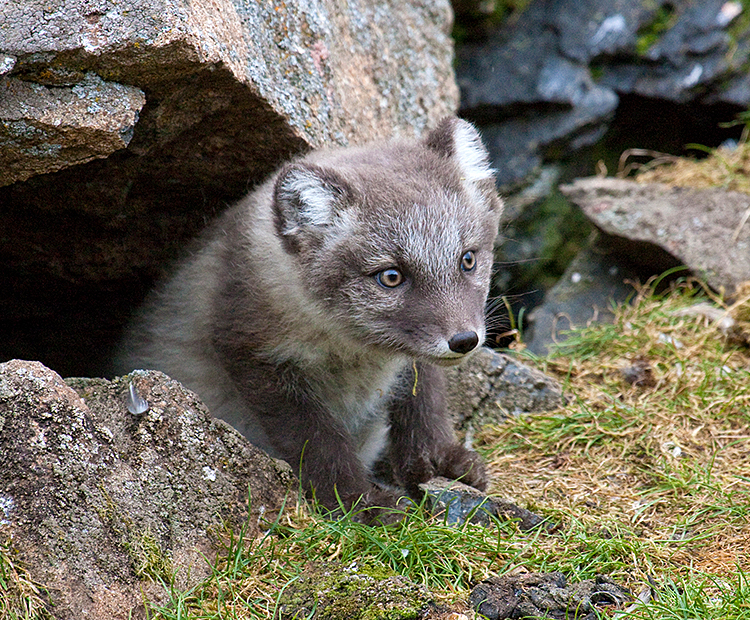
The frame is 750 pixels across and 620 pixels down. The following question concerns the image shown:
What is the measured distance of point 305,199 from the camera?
→ 11.7ft

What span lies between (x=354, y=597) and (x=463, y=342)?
43.2 inches

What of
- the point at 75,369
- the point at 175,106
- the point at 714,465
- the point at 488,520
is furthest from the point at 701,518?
the point at 75,369

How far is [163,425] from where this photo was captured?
3.20m

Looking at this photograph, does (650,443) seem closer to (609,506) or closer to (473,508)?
(609,506)

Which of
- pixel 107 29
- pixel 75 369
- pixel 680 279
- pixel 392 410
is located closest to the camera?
pixel 107 29

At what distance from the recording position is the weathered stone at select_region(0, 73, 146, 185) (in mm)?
3148

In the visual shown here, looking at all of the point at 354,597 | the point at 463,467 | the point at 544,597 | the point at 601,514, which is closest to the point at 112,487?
the point at 354,597

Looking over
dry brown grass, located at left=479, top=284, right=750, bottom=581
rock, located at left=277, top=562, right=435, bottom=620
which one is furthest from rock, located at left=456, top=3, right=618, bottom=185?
rock, located at left=277, top=562, right=435, bottom=620

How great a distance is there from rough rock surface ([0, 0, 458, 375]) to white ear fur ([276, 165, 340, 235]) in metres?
0.49

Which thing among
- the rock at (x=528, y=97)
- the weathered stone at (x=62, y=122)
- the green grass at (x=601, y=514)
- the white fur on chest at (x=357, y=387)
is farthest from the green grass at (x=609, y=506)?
the rock at (x=528, y=97)

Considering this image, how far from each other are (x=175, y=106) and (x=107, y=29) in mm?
531

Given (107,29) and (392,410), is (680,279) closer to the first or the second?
(392,410)

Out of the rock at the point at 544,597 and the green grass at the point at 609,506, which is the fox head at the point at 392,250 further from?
the rock at the point at 544,597

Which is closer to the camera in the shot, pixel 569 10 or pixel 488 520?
pixel 488 520
